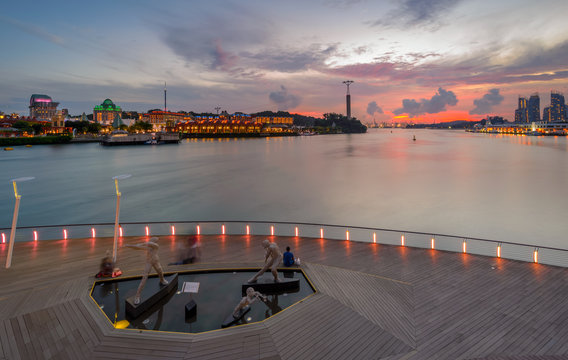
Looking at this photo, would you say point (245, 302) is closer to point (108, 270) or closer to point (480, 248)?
point (108, 270)

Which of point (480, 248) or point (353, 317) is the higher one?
point (353, 317)

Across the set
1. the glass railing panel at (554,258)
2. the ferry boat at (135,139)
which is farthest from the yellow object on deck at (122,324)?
the ferry boat at (135,139)

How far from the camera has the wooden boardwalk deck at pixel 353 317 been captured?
278 inches

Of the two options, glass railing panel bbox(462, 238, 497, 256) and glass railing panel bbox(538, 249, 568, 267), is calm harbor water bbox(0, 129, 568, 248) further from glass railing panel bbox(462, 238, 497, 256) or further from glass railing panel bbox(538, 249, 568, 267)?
glass railing panel bbox(538, 249, 568, 267)

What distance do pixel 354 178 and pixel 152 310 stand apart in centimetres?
4757

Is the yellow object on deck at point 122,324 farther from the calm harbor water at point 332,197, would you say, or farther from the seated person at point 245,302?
the calm harbor water at point 332,197

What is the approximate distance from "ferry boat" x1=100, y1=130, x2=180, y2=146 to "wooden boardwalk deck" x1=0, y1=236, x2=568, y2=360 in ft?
455

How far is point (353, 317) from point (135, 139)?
512ft

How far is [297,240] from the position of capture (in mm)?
14875

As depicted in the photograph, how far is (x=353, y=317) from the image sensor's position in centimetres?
819

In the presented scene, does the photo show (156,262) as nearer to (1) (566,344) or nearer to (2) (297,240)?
(2) (297,240)

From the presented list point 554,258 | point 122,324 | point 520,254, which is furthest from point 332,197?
point 122,324

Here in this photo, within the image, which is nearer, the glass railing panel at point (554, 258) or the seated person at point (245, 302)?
the seated person at point (245, 302)

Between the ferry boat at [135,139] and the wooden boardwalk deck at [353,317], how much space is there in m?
139
